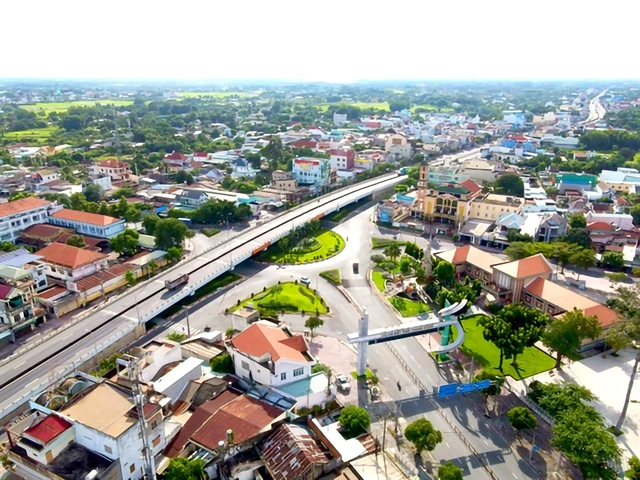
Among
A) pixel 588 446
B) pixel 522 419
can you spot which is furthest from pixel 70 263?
pixel 588 446

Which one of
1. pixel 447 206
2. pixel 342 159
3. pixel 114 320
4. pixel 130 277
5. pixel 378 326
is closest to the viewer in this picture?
pixel 114 320

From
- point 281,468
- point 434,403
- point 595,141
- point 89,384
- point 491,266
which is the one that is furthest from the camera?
point 595,141

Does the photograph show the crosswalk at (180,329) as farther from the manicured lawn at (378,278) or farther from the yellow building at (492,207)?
the yellow building at (492,207)

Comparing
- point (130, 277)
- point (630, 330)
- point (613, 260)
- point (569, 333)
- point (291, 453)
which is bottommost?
point (130, 277)

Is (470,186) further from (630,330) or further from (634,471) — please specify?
(634,471)

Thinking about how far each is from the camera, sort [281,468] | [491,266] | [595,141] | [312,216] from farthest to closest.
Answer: [595,141] → [312,216] → [491,266] → [281,468]

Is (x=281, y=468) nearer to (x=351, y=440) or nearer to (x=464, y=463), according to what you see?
(x=351, y=440)

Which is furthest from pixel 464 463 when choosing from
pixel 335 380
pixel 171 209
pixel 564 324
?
pixel 171 209

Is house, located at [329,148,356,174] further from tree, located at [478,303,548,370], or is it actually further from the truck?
tree, located at [478,303,548,370]
